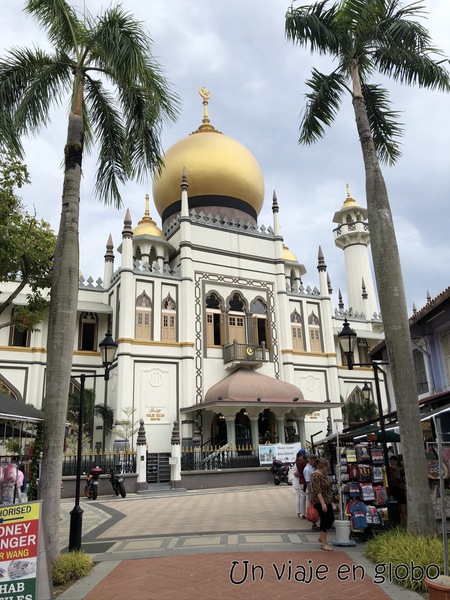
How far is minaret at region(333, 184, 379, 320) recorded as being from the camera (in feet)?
132

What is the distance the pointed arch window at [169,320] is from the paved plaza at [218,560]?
1527 cm

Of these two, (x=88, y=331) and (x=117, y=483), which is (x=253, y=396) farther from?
(x=88, y=331)

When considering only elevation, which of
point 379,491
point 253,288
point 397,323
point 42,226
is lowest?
point 379,491

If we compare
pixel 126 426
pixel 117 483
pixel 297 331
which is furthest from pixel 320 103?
pixel 297 331

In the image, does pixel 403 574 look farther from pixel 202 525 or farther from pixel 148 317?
pixel 148 317

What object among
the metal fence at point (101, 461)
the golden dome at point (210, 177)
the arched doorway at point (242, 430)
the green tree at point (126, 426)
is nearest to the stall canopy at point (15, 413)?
the metal fence at point (101, 461)

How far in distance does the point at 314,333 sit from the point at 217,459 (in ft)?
40.4

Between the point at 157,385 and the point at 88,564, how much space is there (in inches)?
778

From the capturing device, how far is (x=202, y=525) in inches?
431

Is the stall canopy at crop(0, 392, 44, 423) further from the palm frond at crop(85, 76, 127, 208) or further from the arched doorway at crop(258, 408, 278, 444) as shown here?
the arched doorway at crop(258, 408, 278, 444)

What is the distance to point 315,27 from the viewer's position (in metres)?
9.99

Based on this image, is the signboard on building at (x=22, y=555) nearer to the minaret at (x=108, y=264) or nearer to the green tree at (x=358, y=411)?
the minaret at (x=108, y=264)

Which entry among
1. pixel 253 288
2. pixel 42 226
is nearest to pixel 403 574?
pixel 42 226

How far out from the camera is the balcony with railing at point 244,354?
2793 centimetres
